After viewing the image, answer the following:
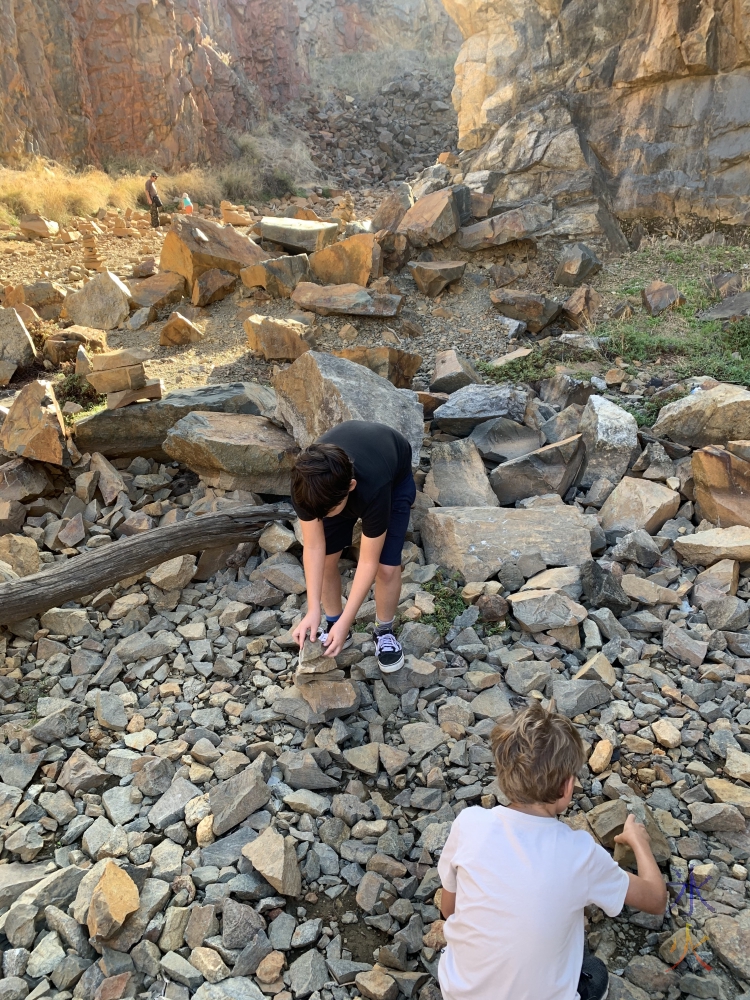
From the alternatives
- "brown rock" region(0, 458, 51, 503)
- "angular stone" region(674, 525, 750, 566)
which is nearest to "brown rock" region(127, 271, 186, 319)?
"brown rock" region(0, 458, 51, 503)

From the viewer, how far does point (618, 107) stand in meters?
9.60

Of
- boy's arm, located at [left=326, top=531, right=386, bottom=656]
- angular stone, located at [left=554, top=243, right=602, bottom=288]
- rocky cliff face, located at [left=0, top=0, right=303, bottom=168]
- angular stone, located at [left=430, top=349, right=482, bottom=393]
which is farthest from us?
rocky cliff face, located at [left=0, top=0, right=303, bottom=168]

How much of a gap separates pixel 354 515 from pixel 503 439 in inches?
98.5

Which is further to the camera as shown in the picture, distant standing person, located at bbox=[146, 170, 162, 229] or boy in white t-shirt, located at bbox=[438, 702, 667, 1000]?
distant standing person, located at bbox=[146, 170, 162, 229]

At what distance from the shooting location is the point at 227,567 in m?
4.29

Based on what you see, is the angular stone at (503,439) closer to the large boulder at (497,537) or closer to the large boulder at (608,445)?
the large boulder at (608,445)

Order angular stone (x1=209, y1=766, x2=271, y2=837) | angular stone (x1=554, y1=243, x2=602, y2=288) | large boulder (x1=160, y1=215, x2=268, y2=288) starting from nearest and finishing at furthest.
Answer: angular stone (x1=209, y1=766, x2=271, y2=837) → large boulder (x1=160, y1=215, x2=268, y2=288) → angular stone (x1=554, y1=243, x2=602, y2=288)

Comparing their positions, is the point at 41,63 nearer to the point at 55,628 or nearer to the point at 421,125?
the point at 421,125

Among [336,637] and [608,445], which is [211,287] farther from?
[336,637]

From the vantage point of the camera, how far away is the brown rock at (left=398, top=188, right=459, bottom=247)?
8.58 m

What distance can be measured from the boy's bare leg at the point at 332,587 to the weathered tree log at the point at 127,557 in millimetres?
1020

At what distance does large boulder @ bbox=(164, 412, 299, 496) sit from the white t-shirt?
3189mm

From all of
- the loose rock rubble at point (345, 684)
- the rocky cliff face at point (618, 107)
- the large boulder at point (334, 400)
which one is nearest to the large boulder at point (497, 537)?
the loose rock rubble at point (345, 684)

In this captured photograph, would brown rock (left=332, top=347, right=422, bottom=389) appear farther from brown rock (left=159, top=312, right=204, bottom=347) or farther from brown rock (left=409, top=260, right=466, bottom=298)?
brown rock (left=409, top=260, right=466, bottom=298)
